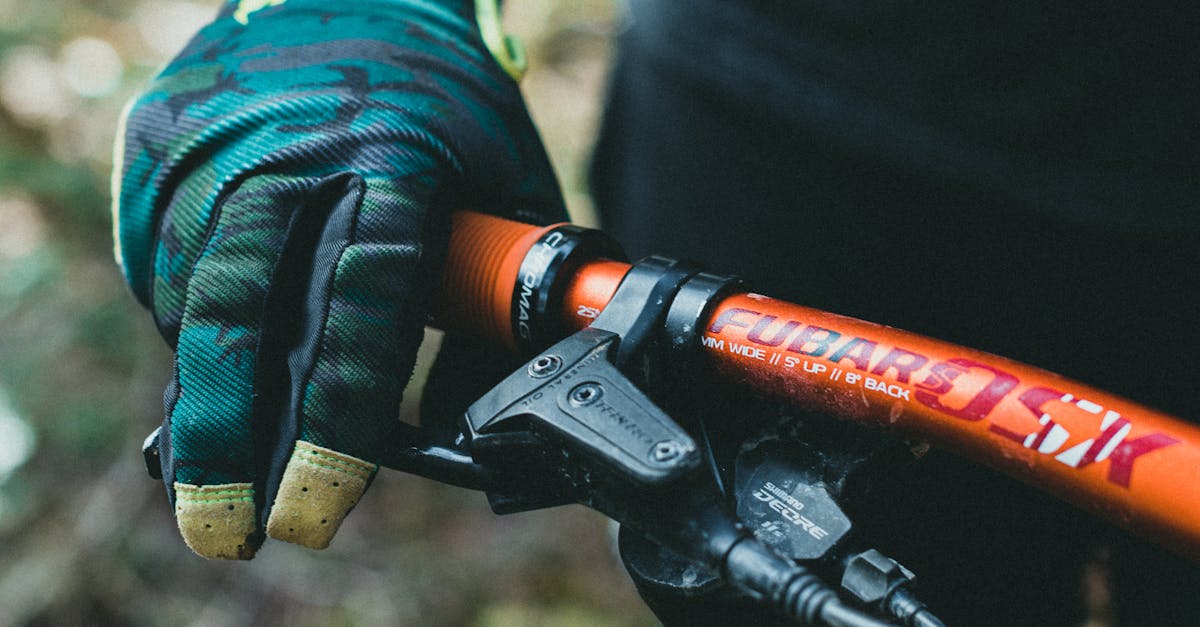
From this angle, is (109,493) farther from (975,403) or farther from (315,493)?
(975,403)

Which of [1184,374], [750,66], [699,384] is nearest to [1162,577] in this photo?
[1184,374]

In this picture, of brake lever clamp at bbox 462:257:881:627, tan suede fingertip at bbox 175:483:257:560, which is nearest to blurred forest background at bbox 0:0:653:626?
tan suede fingertip at bbox 175:483:257:560

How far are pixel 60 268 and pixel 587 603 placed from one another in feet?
6.68

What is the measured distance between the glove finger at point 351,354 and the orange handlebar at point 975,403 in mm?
177

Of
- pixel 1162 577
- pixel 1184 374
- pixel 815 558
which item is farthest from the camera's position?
pixel 1162 577

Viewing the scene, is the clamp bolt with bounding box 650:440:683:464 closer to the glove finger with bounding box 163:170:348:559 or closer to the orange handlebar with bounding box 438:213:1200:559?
the orange handlebar with bounding box 438:213:1200:559

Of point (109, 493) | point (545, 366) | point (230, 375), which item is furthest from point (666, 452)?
point (109, 493)

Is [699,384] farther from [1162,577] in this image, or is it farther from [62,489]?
[62,489]

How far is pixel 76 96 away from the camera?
2.82 meters

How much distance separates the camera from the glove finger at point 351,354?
71 cm

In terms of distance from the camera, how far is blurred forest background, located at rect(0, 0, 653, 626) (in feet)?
7.55

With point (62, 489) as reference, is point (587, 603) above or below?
above

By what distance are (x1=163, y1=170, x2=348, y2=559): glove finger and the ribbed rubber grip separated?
16 centimetres

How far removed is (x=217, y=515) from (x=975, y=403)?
0.66 metres
